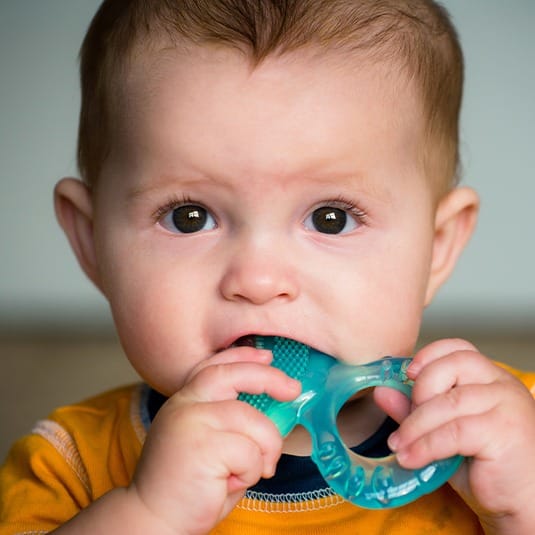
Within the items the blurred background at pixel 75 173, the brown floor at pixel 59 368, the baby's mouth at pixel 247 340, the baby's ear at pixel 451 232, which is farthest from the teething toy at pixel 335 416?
the blurred background at pixel 75 173

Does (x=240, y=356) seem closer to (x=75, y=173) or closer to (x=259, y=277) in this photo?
(x=259, y=277)

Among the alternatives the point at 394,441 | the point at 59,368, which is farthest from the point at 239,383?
the point at 59,368

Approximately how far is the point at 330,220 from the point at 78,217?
1.27 ft

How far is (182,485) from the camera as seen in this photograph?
854 mm

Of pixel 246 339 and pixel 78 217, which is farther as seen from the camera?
pixel 78 217

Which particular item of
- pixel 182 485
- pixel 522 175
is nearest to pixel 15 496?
pixel 182 485

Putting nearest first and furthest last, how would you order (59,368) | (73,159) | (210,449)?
(210,449) → (59,368) → (73,159)

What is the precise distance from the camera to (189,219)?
1012 millimetres

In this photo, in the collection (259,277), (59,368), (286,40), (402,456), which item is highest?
(286,40)

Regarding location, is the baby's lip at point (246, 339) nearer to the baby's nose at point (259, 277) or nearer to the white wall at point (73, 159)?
the baby's nose at point (259, 277)

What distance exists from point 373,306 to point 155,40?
359mm

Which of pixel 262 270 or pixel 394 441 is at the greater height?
pixel 262 270

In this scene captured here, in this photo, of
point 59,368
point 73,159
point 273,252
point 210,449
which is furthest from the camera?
point 73,159

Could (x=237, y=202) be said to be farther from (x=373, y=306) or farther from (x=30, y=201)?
(x=30, y=201)
